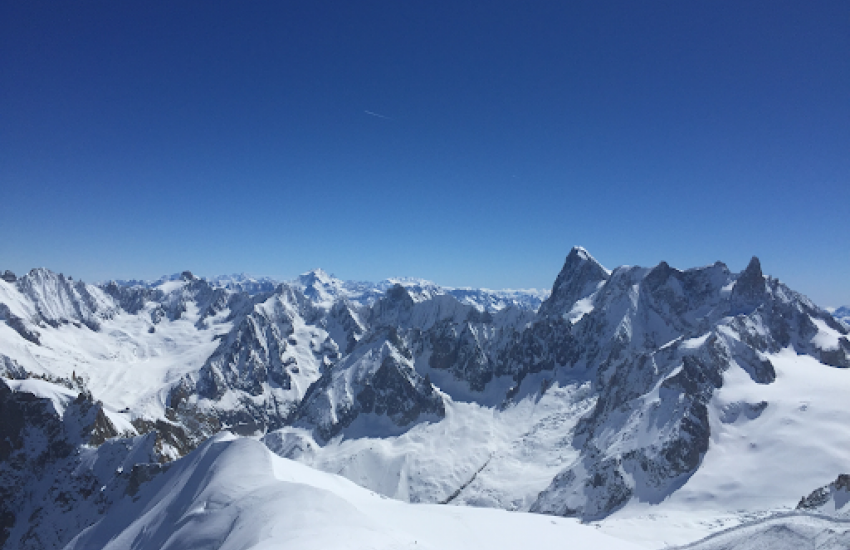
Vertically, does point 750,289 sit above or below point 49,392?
above

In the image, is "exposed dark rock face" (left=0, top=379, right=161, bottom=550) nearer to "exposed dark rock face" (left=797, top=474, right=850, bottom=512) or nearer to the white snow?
the white snow

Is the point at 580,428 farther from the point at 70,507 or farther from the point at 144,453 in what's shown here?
the point at 70,507

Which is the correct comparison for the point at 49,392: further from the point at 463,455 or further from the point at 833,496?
the point at 833,496

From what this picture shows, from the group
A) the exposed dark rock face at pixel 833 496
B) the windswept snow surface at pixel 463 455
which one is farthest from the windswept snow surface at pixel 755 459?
the windswept snow surface at pixel 463 455

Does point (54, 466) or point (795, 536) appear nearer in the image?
point (795, 536)

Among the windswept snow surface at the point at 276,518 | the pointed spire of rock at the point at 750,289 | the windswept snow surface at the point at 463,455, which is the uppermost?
the pointed spire of rock at the point at 750,289

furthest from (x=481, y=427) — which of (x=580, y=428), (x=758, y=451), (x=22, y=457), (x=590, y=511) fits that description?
(x=22, y=457)

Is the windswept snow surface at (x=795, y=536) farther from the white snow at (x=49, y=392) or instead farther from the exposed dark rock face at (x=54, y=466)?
the white snow at (x=49, y=392)

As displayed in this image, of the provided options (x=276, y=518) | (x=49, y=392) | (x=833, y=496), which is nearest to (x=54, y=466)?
(x=49, y=392)

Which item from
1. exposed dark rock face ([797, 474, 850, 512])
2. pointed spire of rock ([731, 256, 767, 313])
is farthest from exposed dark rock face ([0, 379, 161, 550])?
pointed spire of rock ([731, 256, 767, 313])
